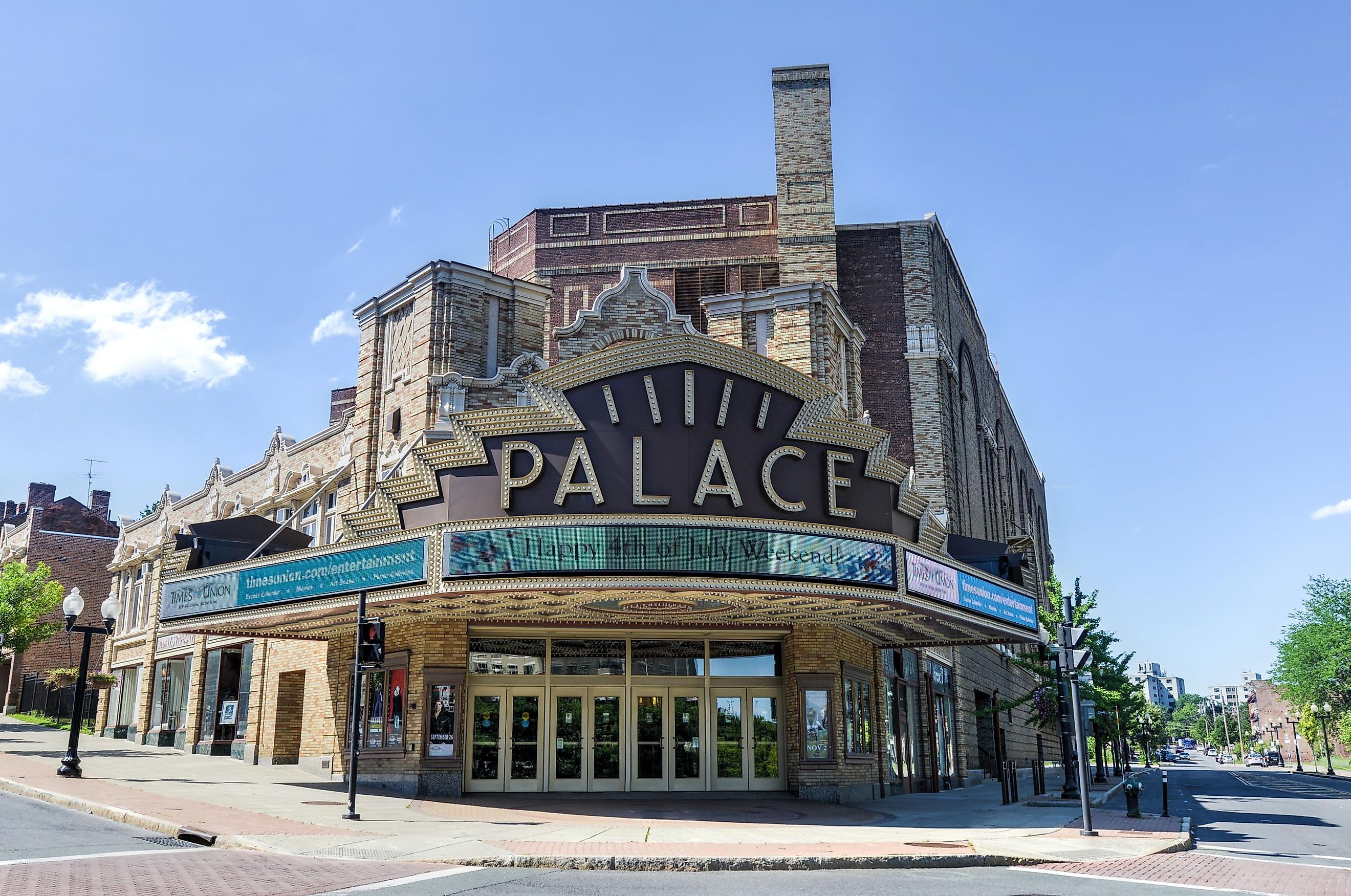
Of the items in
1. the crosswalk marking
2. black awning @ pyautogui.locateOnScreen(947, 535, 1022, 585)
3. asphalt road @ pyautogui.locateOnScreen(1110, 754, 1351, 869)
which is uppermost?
black awning @ pyautogui.locateOnScreen(947, 535, 1022, 585)

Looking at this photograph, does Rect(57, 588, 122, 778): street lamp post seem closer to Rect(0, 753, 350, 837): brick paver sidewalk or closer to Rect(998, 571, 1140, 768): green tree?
Rect(0, 753, 350, 837): brick paver sidewalk

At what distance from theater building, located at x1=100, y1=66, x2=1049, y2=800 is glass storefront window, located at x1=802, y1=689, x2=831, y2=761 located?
5cm

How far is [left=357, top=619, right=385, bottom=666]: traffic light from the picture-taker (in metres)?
17.6

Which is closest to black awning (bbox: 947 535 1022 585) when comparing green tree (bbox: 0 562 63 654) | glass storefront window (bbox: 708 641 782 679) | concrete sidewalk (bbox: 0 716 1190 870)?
glass storefront window (bbox: 708 641 782 679)

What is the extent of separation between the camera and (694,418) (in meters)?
19.3

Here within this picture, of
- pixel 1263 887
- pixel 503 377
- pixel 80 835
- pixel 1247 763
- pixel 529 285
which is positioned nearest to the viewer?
pixel 1263 887

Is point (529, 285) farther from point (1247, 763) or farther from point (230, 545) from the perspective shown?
point (1247, 763)

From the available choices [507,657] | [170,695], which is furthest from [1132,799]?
[170,695]

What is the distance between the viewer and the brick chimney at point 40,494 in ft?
222

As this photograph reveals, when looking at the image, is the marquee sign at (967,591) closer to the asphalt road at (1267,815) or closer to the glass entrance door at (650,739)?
the asphalt road at (1267,815)

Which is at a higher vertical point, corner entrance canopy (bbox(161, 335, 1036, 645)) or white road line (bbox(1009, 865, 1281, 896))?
corner entrance canopy (bbox(161, 335, 1036, 645))

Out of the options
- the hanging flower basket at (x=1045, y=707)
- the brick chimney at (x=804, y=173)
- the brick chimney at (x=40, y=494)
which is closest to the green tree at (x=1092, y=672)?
the hanging flower basket at (x=1045, y=707)

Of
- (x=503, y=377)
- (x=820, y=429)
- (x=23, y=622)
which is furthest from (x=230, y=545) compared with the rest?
(x=23, y=622)

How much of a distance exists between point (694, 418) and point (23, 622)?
118 feet
